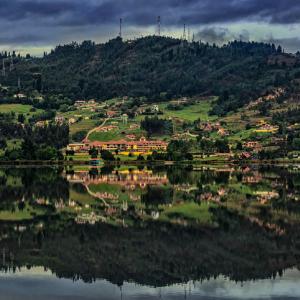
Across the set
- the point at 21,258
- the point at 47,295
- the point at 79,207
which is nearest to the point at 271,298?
the point at 47,295

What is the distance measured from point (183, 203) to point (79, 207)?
8592 millimetres

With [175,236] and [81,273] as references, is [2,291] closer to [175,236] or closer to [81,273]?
[81,273]

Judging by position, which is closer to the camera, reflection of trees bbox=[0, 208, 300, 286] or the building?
reflection of trees bbox=[0, 208, 300, 286]

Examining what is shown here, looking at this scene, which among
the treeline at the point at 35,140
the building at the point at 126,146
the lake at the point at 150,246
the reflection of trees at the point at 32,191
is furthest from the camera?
the building at the point at 126,146

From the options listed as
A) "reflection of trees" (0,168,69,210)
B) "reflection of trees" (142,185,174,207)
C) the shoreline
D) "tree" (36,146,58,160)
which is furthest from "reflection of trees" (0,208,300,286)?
"tree" (36,146,58,160)

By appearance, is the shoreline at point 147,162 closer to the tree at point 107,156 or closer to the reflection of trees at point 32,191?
the tree at point 107,156

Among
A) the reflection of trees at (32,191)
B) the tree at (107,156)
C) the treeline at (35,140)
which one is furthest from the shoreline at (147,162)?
the reflection of trees at (32,191)

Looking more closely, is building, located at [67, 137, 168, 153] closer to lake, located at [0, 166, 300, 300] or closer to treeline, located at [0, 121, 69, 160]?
treeline, located at [0, 121, 69, 160]

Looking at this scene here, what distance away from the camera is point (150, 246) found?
37938 millimetres

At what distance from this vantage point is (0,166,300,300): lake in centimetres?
2905

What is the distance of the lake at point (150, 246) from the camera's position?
29047mm

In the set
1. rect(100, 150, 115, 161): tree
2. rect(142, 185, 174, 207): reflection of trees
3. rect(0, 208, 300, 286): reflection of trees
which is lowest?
rect(0, 208, 300, 286): reflection of trees

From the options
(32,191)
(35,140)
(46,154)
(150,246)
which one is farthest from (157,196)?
(35,140)

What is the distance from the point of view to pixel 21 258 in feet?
115
